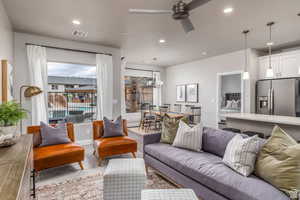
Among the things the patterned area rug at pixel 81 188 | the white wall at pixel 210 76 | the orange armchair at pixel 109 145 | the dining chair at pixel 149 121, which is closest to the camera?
the patterned area rug at pixel 81 188

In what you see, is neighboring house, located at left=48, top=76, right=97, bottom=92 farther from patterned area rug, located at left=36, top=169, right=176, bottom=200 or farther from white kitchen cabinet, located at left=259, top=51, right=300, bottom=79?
white kitchen cabinet, located at left=259, top=51, right=300, bottom=79

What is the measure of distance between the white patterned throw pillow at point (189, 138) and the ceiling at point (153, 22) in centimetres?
205

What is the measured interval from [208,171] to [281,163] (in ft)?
2.24

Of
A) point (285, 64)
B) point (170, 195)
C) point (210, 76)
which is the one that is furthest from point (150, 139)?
point (285, 64)

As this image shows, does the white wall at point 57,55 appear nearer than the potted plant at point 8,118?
No

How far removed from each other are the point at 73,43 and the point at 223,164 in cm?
447

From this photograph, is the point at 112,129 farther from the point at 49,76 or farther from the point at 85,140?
the point at 49,76

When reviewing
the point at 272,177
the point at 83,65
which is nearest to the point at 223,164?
the point at 272,177

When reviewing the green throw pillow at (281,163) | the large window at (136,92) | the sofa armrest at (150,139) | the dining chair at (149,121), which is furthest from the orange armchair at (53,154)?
the large window at (136,92)

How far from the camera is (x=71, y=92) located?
482 cm

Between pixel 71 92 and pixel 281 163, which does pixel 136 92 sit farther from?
pixel 281 163

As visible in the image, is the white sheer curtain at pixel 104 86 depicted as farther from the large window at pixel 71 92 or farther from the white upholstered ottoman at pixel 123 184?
the white upholstered ottoman at pixel 123 184

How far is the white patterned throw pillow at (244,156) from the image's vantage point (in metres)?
1.73

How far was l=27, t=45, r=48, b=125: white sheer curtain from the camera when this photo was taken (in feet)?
12.7
